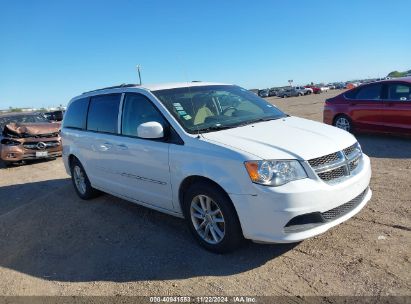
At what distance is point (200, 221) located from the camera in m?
4.21

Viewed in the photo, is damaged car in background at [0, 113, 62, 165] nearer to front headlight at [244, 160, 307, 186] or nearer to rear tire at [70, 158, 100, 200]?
rear tire at [70, 158, 100, 200]

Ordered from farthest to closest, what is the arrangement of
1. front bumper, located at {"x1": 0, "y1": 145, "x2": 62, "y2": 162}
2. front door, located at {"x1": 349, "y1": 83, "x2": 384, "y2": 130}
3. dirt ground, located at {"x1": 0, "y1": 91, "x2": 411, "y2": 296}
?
front bumper, located at {"x1": 0, "y1": 145, "x2": 62, "y2": 162}
front door, located at {"x1": 349, "y1": 83, "x2": 384, "y2": 130}
dirt ground, located at {"x1": 0, "y1": 91, "x2": 411, "y2": 296}

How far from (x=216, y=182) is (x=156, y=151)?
1.01 metres

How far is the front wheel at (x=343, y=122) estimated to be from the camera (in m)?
10.4

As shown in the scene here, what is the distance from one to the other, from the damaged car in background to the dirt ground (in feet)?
18.4

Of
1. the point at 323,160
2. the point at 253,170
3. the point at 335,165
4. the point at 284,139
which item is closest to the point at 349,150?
the point at 335,165

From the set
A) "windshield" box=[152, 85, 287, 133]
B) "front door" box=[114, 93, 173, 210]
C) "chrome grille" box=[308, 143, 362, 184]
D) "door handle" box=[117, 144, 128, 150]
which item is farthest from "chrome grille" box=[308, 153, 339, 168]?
"door handle" box=[117, 144, 128, 150]

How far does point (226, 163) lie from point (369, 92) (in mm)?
7686

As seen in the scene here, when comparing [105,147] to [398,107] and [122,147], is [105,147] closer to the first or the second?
[122,147]

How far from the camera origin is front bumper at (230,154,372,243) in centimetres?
345

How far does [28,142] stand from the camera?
1136 centimetres

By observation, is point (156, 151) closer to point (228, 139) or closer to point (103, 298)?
point (228, 139)

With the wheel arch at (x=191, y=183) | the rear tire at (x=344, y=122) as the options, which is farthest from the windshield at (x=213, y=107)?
the rear tire at (x=344, y=122)

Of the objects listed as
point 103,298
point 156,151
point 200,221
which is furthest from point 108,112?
point 103,298
